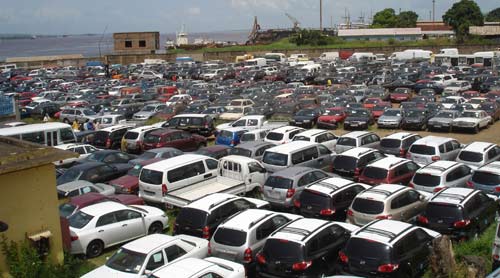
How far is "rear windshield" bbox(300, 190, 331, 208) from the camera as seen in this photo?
1430 cm

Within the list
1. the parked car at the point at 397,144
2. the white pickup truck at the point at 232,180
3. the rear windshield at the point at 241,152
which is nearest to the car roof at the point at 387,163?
the white pickup truck at the point at 232,180

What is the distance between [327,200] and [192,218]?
11.5 feet

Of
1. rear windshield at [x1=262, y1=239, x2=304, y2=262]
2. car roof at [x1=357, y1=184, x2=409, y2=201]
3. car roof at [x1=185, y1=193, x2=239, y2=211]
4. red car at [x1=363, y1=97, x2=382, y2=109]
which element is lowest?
rear windshield at [x1=262, y1=239, x2=304, y2=262]

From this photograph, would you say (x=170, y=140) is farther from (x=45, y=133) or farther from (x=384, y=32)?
(x=384, y=32)

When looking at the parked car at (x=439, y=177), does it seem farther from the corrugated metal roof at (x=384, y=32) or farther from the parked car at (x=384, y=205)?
the corrugated metal roof at (x=384, y=32)

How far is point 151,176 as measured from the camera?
1695cm

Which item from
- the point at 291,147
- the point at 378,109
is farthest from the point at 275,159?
the point at 378,109

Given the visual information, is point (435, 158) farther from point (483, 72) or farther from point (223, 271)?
point (483, 72)

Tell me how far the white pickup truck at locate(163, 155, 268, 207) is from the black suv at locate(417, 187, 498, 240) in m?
5.82

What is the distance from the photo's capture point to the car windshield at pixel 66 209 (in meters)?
14.8

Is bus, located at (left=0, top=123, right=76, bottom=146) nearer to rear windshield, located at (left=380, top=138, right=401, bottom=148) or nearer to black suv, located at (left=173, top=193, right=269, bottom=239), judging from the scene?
black suv, located at (left=173, top=193, right=269, bottom=239)

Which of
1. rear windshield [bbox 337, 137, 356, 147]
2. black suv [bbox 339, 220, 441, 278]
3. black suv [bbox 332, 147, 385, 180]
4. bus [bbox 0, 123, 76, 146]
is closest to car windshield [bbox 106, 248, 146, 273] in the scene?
black suv [bbox 339, 220, 441, 278]

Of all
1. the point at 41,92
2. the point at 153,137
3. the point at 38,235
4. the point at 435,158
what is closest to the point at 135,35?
the point at 41,92

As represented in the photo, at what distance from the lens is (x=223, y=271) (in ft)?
33.5
